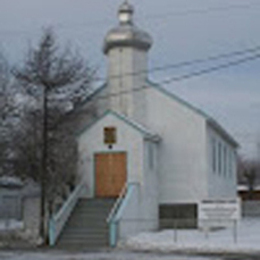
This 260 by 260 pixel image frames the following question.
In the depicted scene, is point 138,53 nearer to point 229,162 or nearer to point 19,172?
point 19,172

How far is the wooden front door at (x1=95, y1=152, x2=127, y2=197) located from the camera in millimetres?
29578

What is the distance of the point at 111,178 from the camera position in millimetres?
29828

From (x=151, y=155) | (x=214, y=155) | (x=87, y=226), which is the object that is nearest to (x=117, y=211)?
(x=87, y=226)

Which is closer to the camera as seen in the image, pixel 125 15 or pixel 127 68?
pixel 127 68

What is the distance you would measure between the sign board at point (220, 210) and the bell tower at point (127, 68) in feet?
25.5

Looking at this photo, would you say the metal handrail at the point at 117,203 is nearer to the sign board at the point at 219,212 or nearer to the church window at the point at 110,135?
the church window at the point at 110,135

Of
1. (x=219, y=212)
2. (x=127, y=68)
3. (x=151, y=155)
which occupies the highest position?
(x=127, y=68)

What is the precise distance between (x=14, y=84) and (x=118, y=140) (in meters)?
5.77

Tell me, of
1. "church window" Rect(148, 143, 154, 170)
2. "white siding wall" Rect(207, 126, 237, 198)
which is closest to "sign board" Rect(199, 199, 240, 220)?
"church window" Rect(148, 143, 154, 170)

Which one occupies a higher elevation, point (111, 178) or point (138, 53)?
point (138, 53)

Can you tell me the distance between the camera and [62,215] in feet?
89.1

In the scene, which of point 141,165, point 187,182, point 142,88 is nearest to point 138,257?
point 141,165

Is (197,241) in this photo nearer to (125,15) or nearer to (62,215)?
(62,215)

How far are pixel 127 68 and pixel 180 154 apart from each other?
4994mm
